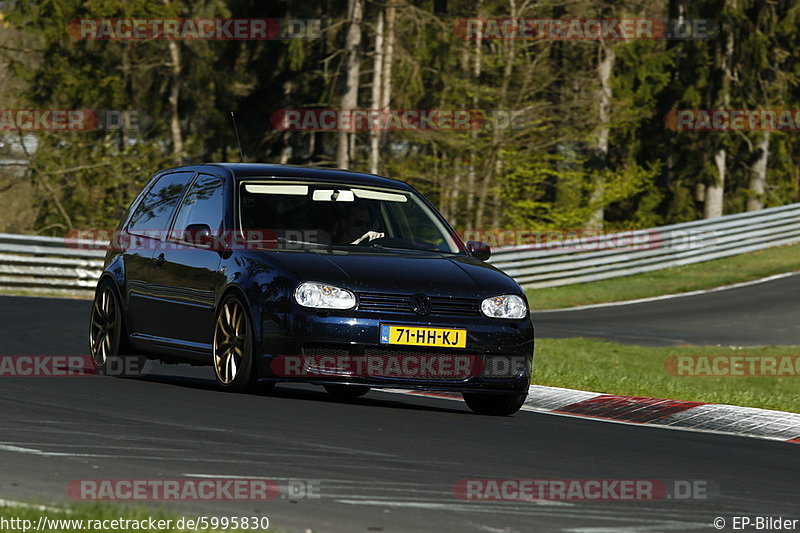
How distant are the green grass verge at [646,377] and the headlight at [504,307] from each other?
263 cm

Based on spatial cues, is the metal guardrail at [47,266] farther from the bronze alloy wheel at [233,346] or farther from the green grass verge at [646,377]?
the bronze alloy wheel at [233,346]

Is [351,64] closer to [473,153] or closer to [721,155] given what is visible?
[473,153]

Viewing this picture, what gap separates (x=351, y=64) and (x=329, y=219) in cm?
2541

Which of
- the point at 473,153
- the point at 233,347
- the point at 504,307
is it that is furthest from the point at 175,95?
the point at 504,307

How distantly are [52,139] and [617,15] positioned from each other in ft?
57.9

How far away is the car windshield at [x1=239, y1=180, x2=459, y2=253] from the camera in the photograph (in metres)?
11.1

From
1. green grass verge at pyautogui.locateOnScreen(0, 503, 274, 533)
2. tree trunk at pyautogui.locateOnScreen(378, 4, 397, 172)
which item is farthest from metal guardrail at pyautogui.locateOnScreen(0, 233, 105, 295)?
green grass verge at pyautogui.locateOnScreen(0, 503, 274, 533)

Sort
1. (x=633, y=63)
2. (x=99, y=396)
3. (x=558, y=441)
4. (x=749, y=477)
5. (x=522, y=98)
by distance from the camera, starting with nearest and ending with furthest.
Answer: (x=749, y=477), (x=558, y=441), (x=99, y=396), (x=522, y=98), (x=633, y=63)

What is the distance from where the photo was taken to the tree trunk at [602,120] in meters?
44.1

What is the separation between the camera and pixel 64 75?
45875 millimetres

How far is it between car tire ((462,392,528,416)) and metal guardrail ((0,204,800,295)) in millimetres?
17437

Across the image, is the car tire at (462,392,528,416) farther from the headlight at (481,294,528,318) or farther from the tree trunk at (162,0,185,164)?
the tree trunk at (162,0,185,164)

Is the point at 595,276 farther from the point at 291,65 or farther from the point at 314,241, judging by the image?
the point at 314,241

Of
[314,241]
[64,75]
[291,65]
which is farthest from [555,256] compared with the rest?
[314,241]
